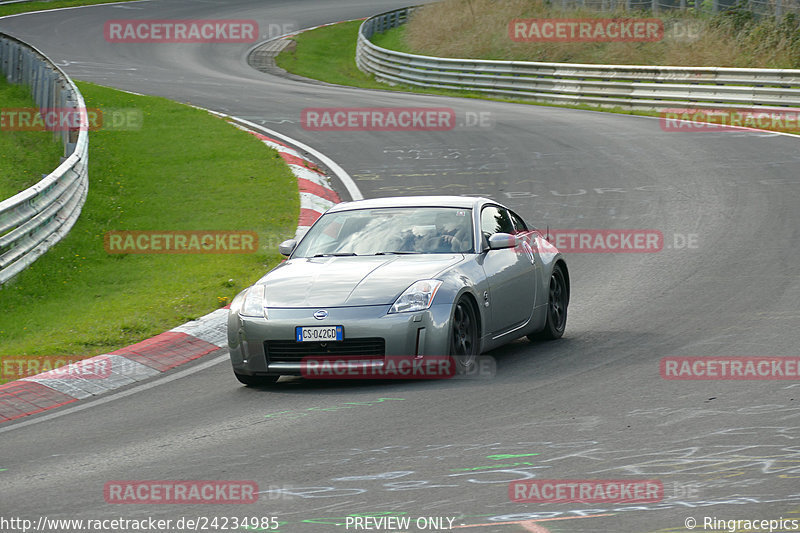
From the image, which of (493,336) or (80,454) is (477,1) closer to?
(493,336)

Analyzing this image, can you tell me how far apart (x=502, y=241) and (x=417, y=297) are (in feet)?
4.09

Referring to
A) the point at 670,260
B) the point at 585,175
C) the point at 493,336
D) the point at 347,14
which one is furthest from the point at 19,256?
the point at 347,14

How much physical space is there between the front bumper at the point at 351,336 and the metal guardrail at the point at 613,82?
19.2 metres

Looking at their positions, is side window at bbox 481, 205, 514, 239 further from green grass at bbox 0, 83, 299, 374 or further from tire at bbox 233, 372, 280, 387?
green grass at bbox 0, 83, 299, 374

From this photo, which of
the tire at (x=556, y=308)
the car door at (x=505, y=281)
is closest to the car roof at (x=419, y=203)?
the car door at (x=505, y=281)

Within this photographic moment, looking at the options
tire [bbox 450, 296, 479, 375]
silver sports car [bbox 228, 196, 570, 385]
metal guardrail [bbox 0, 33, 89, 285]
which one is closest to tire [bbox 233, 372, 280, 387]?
silver sports car [bbox 228, 196, 570, 385]

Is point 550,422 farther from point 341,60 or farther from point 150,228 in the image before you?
point 341,60

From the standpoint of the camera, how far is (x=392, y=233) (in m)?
10.3

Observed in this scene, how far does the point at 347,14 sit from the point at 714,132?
120 feet

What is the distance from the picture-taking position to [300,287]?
9438mm

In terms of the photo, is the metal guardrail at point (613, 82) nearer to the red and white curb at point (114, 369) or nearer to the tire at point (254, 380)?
the red and white curb at point (114, 369)

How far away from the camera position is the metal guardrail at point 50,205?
43.1ft

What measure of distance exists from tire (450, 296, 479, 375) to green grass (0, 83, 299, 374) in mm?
3271

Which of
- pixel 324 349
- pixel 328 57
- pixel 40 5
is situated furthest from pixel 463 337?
pixel 40 5
